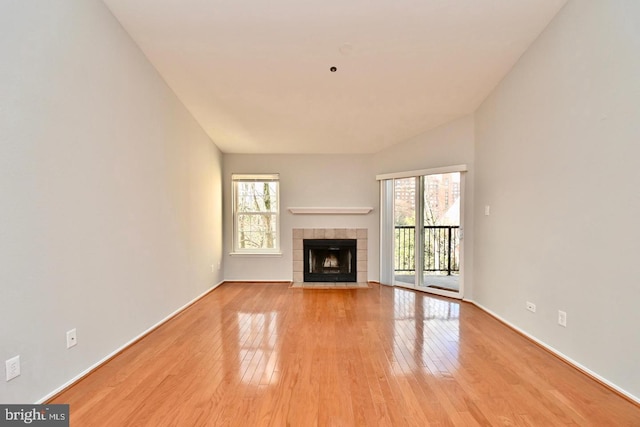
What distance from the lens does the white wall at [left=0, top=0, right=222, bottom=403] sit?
1.75 m

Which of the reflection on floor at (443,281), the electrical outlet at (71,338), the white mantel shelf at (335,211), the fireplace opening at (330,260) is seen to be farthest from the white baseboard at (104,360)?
the reflection on floor at (443,281)

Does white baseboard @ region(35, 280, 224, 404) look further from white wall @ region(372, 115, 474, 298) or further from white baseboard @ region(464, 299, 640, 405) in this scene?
white wall @ region(372, 115, 474, 298)

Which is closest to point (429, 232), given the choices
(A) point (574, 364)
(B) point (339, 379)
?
(A) point (574, 364)

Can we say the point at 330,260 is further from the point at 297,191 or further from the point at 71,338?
the point at 71,338

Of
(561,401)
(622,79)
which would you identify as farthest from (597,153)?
(561,401)

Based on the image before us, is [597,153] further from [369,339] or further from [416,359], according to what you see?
[369,339]

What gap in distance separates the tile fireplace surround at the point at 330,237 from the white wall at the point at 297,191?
3.1 inches

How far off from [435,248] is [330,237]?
1.76 m

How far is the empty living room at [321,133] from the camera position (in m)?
1.85

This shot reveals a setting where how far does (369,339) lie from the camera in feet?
9.48

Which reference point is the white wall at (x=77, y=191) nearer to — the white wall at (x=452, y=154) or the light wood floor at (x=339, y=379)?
the light wood floor at (x=339, y=379)

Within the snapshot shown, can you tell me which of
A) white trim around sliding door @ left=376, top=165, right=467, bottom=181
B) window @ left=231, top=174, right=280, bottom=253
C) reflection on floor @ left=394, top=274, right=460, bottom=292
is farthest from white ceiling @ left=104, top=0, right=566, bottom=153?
reflection on floor @ left=394, top=274, right=460, bottom=292

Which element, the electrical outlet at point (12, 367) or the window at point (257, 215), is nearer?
the electrical outlet at point (12, 367)

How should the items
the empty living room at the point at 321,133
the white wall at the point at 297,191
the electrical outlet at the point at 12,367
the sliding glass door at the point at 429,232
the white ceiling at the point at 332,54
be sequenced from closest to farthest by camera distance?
the electrical outlet at the point at 12,367 < the empty living room at the point at 321,133 < the white ceiling at the point at 332,54 < the sliding glass door at the point at 429,232 < the white wall at the point at 297,191
